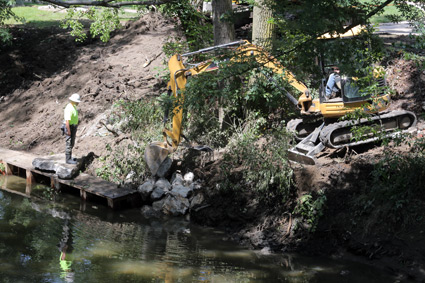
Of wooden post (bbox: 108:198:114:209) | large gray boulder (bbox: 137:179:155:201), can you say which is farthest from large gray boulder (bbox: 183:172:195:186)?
wooden post (bbox: 108:198:114:209)

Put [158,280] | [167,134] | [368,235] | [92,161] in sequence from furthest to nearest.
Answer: [92,161]
[167,134]
[368,235]
[158,280]

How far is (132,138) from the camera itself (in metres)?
14.3

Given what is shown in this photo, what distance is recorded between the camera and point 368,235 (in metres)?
9.88

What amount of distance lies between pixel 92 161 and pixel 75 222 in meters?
2.75

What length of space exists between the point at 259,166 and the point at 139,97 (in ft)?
20.3

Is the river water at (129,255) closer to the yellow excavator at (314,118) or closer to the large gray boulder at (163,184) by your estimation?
the large gray boulder at (163,184)

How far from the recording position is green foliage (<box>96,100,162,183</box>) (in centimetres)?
1327

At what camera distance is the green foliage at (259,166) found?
36.1ft

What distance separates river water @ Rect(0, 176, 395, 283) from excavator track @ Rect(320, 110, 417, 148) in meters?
2.74

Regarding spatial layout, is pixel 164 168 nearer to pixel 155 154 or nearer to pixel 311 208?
pixel 155 154

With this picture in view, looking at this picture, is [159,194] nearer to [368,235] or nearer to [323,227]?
[323,227]

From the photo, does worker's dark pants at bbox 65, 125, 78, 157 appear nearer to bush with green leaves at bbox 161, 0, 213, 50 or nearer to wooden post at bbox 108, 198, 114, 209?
wooden post at bbox 108, 198, 114, 209

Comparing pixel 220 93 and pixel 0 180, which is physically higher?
pixel 220 93

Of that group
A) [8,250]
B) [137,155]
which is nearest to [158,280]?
[8,250]
